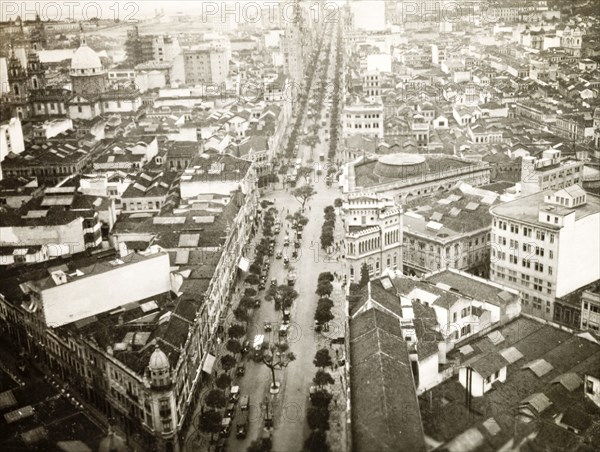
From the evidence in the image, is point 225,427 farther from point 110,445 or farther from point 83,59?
point 83,59

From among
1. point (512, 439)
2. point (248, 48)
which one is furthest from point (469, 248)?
point (248, 48)

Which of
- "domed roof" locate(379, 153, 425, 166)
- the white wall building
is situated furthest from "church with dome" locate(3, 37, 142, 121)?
"domed roof" locate(379, 153, 425, 166)

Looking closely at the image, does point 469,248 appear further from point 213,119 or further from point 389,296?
point 213,119

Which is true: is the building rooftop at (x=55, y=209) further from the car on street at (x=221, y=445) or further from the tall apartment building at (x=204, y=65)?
the tall apartment building at (x=204, y=65)

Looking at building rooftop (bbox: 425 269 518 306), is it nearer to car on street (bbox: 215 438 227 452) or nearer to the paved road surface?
the paved road surface

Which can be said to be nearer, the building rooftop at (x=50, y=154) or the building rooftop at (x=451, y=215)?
the building rooftop at (x=451, y=215)

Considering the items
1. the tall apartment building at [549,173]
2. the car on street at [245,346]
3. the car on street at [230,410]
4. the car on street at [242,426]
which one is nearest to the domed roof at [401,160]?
the tall apartment building at [549,173]
